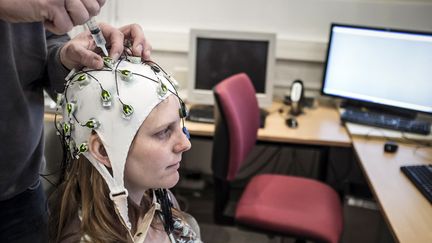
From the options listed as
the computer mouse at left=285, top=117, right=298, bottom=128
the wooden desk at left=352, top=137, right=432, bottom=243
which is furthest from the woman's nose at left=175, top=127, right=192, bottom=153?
the computer mouse at left=285, top=117, right=298, bottom=128

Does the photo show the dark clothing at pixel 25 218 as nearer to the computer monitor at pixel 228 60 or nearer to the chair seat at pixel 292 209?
the chair seat at pixel 292 209

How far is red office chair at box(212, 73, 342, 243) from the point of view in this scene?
1.67 meters

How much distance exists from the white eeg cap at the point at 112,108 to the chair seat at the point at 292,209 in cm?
92

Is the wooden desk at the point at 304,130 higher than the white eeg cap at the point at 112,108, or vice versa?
the white eeg cap at the point at 112,108

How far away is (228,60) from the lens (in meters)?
2.32

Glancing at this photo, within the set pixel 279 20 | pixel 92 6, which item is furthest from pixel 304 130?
pixel 92 6

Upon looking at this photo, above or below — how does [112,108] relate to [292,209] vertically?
above

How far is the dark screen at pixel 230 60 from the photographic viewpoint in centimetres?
230

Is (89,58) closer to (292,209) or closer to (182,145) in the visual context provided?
(182,145)

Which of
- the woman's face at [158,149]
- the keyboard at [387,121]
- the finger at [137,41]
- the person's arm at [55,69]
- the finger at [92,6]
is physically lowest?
the keyboard at [387,121]

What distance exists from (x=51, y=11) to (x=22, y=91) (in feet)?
1.26

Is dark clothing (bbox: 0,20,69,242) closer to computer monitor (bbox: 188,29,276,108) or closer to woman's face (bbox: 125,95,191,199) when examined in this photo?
woman's face (bbox: 125,95,191,199)

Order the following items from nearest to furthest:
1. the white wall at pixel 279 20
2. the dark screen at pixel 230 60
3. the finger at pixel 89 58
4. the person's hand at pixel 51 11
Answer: the person's hand at pixel 51 11 → the finger at pixel 89 58 → the dark screen at pixel 230 60 → the white wall at pixel 279 20

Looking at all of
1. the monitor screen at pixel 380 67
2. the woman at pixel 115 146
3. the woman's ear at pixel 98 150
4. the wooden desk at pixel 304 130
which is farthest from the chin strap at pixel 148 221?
the monitor screen at pixel 380 67
